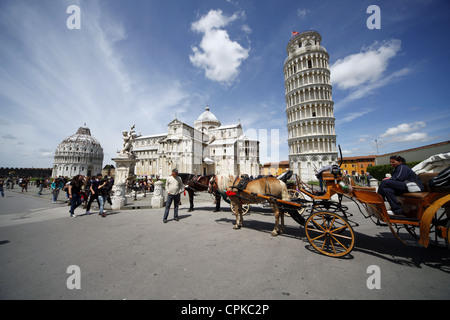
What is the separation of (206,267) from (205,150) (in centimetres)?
4830

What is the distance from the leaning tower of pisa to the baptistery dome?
96930 millimetres

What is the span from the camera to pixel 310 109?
115 ft

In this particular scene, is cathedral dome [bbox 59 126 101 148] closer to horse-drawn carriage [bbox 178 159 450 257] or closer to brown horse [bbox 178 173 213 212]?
brown horse [bbox 178 173 213 212]

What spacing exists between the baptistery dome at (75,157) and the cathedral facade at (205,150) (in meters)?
46.5

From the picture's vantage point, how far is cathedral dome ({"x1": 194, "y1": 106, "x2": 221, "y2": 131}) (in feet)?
186

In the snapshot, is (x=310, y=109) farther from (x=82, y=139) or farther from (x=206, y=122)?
(x=82, y=139)

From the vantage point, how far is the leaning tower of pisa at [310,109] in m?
33.9

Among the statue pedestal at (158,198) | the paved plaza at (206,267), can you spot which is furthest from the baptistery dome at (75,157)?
the paved plaza at (206,267)
